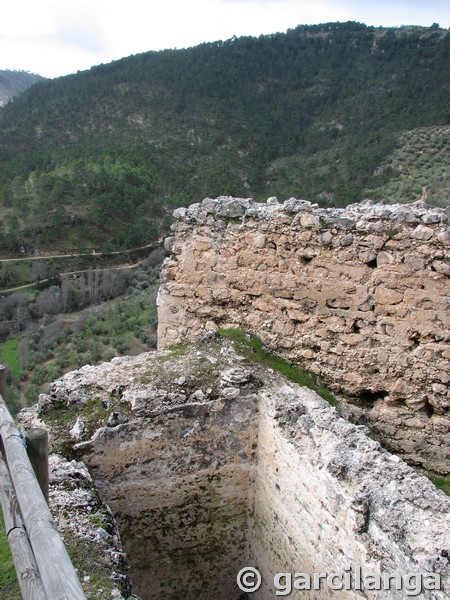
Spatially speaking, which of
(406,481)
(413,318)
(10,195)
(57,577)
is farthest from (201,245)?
(10,195)

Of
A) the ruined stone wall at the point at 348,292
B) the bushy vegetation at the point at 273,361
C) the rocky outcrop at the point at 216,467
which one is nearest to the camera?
the rocky outcrop at the point at 216,467

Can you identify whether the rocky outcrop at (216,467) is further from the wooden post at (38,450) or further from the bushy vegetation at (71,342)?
the bushy vegetation at (71,342)

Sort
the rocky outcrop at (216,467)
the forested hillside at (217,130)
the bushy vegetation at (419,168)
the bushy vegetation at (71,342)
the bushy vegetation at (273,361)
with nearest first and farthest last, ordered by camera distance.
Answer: the rocky outcrop at (216,467) < the bushy vegetation at (273,361) < the bushy vegetation at (71,342) < the bushy vegetation at (419,168) < the forested hillside at (217,130)

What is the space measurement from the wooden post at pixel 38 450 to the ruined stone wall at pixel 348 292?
3.00 m

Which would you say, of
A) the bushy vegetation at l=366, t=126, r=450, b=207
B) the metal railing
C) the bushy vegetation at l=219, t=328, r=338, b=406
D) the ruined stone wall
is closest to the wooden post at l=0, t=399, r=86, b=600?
the metal railing

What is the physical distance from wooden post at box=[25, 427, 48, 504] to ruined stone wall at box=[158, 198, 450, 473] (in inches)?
118

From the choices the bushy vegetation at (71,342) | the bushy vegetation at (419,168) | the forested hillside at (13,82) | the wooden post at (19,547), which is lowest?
the bushy vegetation at (71,342)

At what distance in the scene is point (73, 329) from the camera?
19.8 meters

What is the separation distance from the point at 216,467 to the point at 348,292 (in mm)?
1904

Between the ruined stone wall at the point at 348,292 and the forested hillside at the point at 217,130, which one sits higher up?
the forested hillside at the point at 217,130

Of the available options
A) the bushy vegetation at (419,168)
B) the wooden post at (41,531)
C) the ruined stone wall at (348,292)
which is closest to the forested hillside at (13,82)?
the bushy vegetation at (419,168)

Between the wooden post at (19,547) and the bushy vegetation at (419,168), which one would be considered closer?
the wooden post at (19,547)

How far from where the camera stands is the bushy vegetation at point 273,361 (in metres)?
4.54

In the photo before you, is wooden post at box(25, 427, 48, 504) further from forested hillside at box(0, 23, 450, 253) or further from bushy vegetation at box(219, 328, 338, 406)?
forested hillside at box(0, 23, 450, 253)
